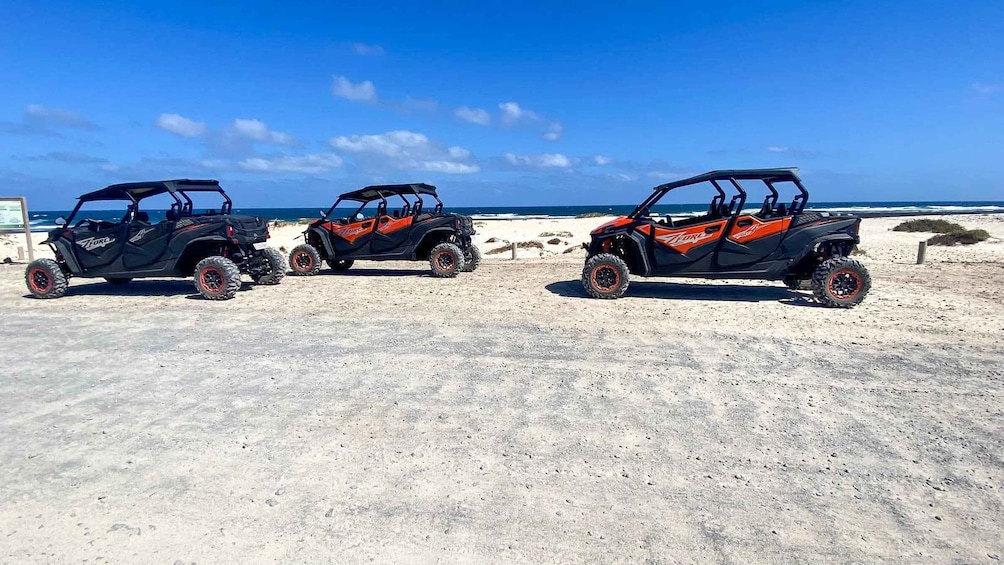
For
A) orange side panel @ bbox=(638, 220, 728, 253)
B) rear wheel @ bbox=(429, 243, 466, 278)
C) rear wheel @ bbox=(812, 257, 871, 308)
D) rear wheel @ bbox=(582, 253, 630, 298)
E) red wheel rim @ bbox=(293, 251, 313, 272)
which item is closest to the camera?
rear wheel @ bbox=(812, 257, 871, 308)

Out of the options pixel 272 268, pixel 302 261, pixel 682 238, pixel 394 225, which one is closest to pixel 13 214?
pixel 302 261

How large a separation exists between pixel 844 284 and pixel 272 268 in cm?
1035

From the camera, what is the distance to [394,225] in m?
12.4

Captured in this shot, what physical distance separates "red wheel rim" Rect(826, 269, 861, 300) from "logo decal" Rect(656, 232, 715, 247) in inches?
73.8

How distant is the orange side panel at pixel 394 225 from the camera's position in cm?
Answer: 1233

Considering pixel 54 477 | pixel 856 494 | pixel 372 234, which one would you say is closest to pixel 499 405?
pixel 856 494

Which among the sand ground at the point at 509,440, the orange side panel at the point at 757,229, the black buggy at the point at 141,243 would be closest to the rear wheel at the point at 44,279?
the black buggy at the point at 141,243

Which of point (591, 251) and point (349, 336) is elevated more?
point (591, 251)

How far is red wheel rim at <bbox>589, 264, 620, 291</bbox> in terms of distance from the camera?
9.09m

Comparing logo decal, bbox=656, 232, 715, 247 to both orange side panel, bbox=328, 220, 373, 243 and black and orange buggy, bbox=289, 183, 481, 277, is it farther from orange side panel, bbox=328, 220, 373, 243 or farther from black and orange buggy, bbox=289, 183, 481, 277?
orange side panel, bbox=328, 220, 373, 243

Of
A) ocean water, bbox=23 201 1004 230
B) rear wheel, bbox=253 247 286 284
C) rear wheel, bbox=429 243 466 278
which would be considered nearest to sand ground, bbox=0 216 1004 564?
rear wheel, bbox=253 247 286 284

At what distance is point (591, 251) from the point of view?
971 cm

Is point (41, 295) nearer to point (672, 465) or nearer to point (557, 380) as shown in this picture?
point (557, 380)

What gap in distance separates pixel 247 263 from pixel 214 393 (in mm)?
6433
